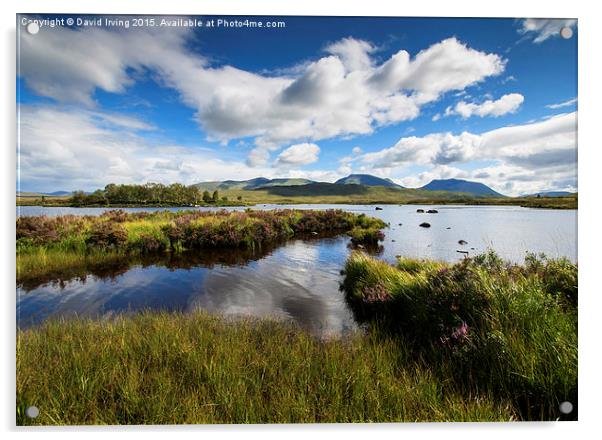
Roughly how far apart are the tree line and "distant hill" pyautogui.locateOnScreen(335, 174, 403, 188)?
392 cm

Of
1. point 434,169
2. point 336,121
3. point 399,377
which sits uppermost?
point 336,121

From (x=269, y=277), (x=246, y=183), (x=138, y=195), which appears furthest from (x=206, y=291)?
(x=246, y=183)

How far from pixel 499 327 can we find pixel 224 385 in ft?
11.7

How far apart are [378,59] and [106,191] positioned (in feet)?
20.4

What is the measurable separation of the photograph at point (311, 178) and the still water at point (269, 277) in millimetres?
80

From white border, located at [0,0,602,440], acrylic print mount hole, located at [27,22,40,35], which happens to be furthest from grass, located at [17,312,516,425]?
acrylic print mount hole, located at [27,22,40,35]

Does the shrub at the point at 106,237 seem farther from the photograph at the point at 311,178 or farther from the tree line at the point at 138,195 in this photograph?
the tree line at the point at 138,195

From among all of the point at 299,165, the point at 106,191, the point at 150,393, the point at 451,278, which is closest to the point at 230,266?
the point at 106,191

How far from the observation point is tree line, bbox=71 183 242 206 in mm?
5746

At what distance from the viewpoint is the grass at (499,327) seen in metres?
2.96

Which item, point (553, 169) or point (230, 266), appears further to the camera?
point (230, 266)

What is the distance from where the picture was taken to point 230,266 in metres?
9.07

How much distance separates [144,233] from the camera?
37.3ft
